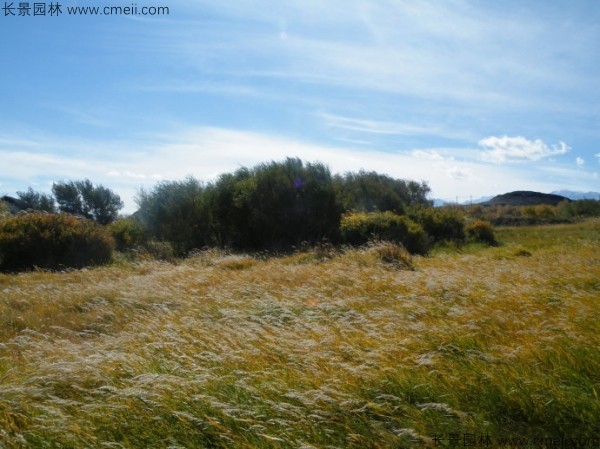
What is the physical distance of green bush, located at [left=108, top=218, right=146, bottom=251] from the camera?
73.3ft

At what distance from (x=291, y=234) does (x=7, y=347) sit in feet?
52.2

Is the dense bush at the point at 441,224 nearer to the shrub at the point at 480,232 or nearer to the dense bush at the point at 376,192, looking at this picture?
the shrub at the point at 480,232

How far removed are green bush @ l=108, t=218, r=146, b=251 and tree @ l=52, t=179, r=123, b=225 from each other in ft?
57.7

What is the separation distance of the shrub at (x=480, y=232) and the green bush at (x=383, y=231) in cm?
768

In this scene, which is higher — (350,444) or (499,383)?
(499,383)

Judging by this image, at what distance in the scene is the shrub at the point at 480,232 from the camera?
26.5 m

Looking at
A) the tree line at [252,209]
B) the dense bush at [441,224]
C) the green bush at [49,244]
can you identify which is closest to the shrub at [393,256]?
the tree line at [252,209]

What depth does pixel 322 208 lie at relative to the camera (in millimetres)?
21531

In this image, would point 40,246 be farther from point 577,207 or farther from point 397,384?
point 577,207

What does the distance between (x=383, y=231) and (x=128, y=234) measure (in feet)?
42.8

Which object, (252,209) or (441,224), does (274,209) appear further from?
(441,224)

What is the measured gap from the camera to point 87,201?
131ft

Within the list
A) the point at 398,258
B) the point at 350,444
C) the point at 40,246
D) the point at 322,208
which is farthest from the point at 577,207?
the point at 350,444

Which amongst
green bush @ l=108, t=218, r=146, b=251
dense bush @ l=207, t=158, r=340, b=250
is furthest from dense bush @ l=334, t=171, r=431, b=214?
green bush @ l=108, t=218, r=146, b=251
